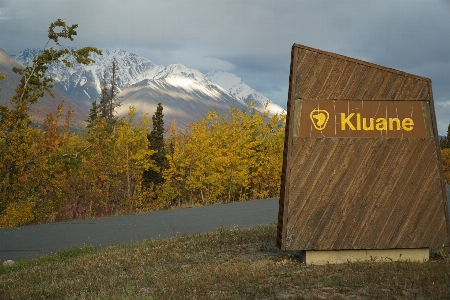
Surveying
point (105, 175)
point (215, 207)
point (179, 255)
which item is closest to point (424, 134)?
point (179, 255)

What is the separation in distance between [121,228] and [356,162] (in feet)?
41.3

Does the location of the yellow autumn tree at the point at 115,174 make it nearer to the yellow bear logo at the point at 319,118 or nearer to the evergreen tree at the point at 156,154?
the evergreen tree at the point at 156,154

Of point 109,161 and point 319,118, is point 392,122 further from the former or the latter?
point 109,161

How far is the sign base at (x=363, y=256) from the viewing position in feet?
31.8

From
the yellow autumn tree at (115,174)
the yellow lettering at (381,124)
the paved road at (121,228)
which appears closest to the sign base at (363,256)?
the yellow lettering at (381,124)

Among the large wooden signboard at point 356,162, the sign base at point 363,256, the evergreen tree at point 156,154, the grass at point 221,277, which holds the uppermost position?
the evergreen tree at point 156,154

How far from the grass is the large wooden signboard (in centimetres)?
62

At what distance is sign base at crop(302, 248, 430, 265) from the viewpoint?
31.8ft

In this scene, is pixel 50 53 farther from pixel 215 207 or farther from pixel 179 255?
pixel 179 255

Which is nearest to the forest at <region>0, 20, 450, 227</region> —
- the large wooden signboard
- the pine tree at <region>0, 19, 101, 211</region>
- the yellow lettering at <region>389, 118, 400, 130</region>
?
the pine tree at <region>0, 19, 101, 211</region>

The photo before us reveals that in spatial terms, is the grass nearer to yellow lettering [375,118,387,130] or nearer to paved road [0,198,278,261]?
yellow lettering [375,118,387,130]

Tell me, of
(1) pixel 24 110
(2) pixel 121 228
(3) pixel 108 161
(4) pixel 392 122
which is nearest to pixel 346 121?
(4) pixel 392 122

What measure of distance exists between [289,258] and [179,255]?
8.11ft

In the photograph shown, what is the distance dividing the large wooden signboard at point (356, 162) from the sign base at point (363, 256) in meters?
0.18
